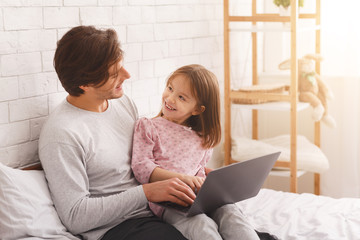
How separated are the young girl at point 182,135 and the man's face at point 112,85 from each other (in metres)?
0.19

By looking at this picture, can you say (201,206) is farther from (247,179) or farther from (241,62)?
(241,62)

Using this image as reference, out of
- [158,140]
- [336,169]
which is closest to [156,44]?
[158,140]

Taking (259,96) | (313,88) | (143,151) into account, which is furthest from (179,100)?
(313,88)

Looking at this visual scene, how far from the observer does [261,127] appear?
3406 mm

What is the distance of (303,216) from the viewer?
1.97 metres

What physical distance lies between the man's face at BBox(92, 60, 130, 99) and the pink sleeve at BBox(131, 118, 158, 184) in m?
0.18

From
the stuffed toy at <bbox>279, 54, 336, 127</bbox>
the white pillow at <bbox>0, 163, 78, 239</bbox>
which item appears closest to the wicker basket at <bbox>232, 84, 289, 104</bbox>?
the stuffed toy at <bbox>279, 54, 336, 127</bbox>

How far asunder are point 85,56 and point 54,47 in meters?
0.26

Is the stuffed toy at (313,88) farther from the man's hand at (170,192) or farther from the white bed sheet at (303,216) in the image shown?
the man's hand at (170,192)

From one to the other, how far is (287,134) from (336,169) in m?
0.36

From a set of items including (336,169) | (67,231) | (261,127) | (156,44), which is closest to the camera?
(67,231)

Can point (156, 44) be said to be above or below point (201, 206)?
above

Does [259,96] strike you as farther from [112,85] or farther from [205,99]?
[112,85]

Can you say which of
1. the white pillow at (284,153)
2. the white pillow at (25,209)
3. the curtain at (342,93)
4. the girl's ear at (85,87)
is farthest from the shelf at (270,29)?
the white pillow at (25,209)
